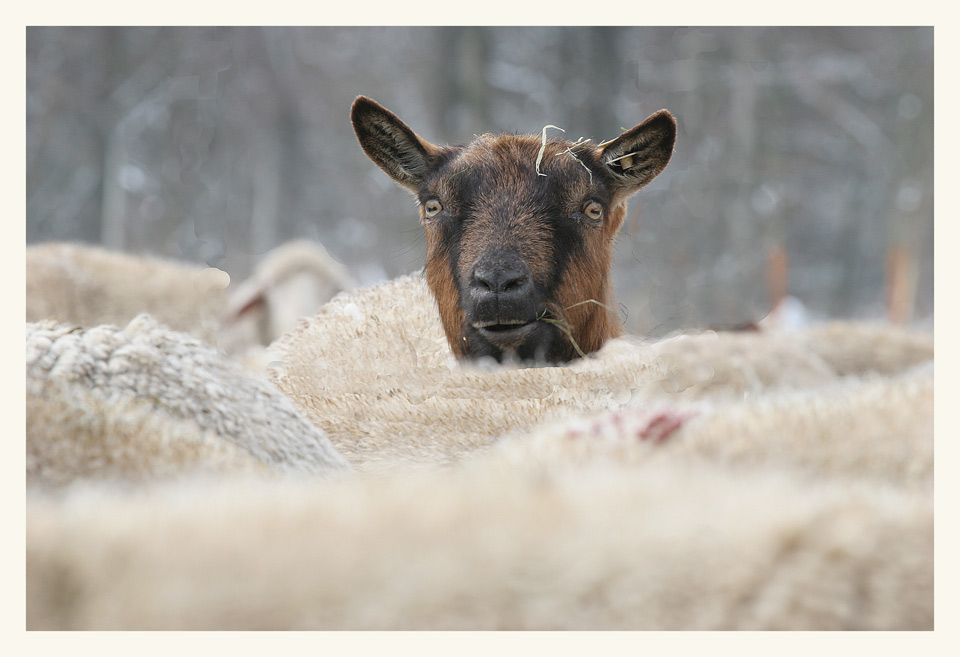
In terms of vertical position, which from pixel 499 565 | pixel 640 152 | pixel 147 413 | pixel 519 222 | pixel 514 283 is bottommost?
pixel 499 565

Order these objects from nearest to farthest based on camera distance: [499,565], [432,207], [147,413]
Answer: [499,565] → [147,413] → [432,207]

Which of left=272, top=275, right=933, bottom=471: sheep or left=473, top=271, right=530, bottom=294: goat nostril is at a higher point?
left=473, top=271, right=530, bottom=294: goat nostril

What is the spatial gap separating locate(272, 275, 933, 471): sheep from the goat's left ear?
629 millimetres

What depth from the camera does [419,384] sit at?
2.64 m

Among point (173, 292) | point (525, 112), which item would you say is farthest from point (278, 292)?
point (525, 112)

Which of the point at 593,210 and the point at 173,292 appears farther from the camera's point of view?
the point at 173,292

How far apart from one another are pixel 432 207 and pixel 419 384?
85 cm

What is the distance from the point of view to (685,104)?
371 cm

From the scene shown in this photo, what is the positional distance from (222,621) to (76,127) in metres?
3.20

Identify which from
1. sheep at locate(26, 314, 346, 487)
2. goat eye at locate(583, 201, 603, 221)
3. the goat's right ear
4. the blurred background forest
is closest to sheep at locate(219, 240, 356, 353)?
the blurred background forest

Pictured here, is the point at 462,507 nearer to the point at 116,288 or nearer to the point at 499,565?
the point at 499,565

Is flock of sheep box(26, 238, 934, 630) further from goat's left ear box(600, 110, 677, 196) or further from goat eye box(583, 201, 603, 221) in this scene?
goat's left ear box(600, 110, 677, 196)

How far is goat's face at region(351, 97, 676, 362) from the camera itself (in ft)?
9.19
